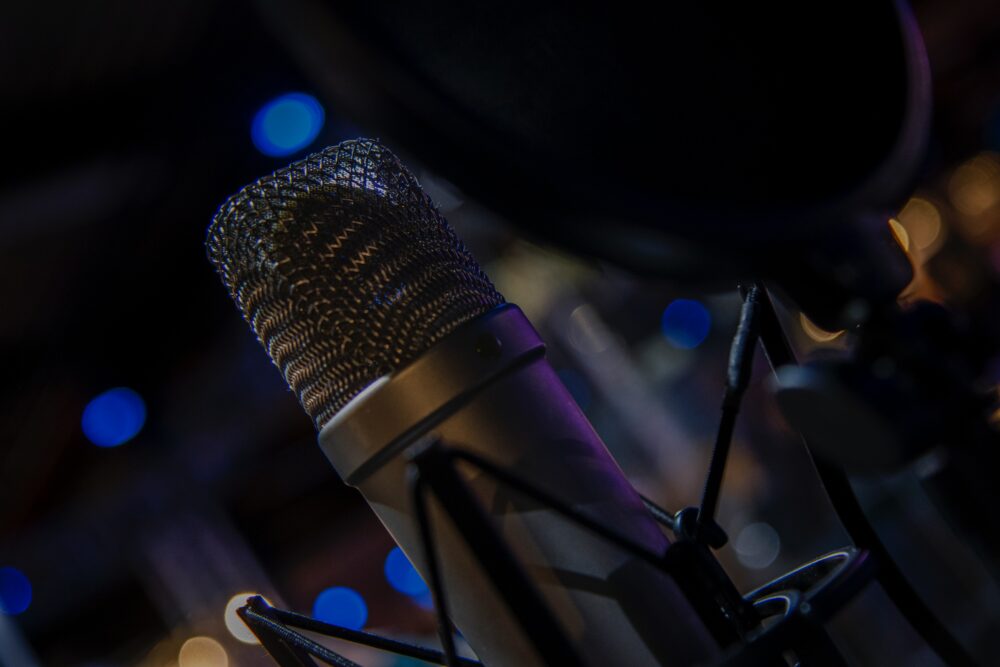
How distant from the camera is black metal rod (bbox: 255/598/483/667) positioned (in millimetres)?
497

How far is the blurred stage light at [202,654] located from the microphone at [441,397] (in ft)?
9.42

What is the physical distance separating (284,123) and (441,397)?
2.07 m

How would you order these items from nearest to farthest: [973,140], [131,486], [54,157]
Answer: [54,157] → [131,486] → [973,140]

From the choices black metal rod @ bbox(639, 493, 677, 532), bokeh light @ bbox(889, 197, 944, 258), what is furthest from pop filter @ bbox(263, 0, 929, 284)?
bokeh light @ bbox(889, 197, 944, 258)

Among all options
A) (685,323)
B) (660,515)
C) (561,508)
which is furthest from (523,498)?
(685,323)

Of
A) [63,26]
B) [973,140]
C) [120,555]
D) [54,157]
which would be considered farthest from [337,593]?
[973,140]

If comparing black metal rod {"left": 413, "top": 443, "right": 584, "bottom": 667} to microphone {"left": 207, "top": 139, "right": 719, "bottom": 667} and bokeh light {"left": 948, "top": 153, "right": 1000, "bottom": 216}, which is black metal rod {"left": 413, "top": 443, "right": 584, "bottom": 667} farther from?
bokeh light {"left": 948, "top": 153, "right": 1000, "bottom": 216}

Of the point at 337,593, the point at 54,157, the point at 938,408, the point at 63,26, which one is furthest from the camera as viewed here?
the point at 337,593

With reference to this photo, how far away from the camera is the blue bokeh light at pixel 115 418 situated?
328 centimetres

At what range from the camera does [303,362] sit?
1.58ft

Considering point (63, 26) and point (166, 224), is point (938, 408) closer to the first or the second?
point (63, 26)

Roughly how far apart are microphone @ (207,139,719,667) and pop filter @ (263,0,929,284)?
0.11 metres

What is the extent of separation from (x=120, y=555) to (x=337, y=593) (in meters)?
1.23

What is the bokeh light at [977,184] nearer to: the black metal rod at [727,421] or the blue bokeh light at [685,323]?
the blue bokeh light at [685,323]
